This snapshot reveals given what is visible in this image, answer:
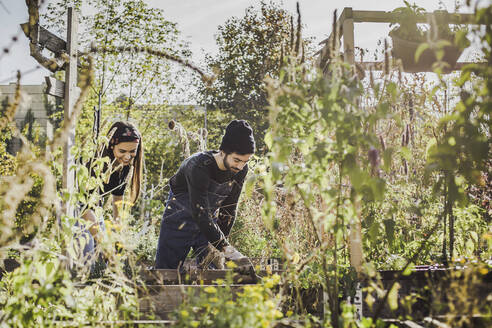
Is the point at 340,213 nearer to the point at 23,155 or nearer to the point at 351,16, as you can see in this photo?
the point at 23,155

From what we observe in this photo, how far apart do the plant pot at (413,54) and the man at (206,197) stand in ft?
4.57

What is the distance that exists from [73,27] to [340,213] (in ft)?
8.51

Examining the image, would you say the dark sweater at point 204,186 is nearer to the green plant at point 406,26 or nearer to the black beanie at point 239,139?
the black beanie at point 239,139

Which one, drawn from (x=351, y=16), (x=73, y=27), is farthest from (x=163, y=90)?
(x=351, y=16)

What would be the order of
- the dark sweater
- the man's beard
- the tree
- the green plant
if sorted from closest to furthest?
the green plant → the dark sweater → the man's beard → the tree

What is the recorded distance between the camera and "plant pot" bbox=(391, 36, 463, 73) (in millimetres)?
3199

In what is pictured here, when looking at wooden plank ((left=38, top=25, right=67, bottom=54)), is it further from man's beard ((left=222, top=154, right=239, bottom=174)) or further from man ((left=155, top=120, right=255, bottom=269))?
man's beard ((left=222, top=154, right=239, bottom=174))

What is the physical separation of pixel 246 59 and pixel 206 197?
10.1 metres

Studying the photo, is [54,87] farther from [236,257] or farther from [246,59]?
[246,59]

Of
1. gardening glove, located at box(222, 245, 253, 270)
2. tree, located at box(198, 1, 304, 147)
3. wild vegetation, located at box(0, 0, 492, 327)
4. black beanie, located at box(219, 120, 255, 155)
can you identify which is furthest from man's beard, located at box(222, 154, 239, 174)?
tree, located at box(198, 1, 304, 147)

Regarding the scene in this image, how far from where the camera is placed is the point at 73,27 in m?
3.13

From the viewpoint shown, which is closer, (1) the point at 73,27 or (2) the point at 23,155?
(2) the point at 23,155

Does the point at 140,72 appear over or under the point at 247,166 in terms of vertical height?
over

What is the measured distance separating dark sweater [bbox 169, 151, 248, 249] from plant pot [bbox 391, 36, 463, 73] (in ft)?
5.16
